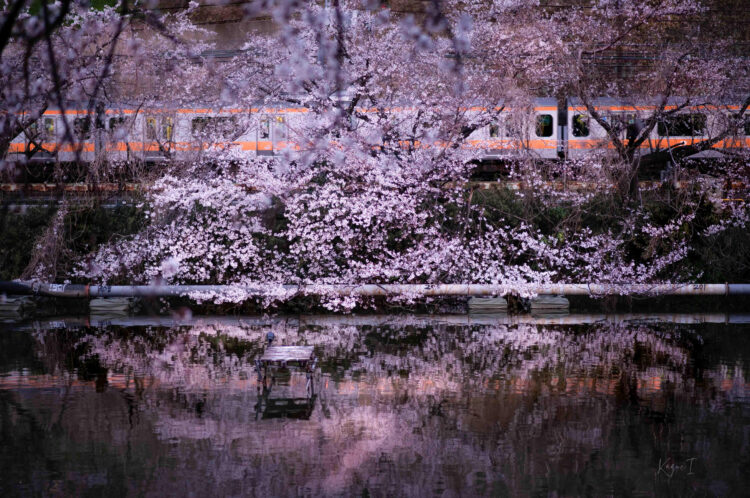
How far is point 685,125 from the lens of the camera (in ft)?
61.0

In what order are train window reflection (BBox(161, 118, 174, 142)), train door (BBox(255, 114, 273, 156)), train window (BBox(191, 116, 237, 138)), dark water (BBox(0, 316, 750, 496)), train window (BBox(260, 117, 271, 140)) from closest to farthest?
dark water (BBox(0, 316, 750, 496)) < train window (BBox(191, 116, 237, 138)) < train window reflection (BBox(161, 118, 174, 142)) < train window (BBox(260, 117, 271, 140)) < train door (BBox(255, 114, 273, 156))

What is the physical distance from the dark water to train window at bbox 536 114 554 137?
11.3 m

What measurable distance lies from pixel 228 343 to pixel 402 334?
9.48 feet

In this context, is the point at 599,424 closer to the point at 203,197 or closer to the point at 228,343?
the point at 228,343

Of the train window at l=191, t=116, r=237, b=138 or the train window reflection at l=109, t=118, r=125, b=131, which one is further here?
the train window reflection at l=109, t=118, r=125, b=131

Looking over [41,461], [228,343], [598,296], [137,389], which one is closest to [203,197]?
[228,343]

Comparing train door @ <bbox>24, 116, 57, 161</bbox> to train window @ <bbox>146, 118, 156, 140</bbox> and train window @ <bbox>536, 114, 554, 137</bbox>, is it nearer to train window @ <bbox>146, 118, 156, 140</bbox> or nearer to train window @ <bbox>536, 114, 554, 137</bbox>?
train window @ <bbox>146, 118, 156, 140</bbox>

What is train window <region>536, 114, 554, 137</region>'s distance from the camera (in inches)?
886

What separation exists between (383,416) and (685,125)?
46.7ft

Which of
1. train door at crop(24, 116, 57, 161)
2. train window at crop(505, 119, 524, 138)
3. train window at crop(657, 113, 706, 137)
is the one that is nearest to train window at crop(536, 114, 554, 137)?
train window at crop(657, 113, 706, 137)

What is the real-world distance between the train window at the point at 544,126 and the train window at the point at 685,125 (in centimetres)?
343
